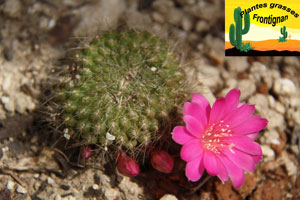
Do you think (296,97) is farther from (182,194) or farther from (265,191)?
(182,194)

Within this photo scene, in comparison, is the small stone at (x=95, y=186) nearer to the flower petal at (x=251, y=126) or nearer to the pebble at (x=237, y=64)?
the flower petal at (x=251, y=126)

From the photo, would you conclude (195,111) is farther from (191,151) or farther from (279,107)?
(279,107)

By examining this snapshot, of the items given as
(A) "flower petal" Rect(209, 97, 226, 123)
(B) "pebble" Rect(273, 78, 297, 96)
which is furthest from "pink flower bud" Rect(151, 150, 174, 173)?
(B) "pebble" Rect(273, 78, 297, 96)

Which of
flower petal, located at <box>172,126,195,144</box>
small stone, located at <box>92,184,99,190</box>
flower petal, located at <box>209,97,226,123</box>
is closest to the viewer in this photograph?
flower petal, located at <box>172,126,195,144</box>

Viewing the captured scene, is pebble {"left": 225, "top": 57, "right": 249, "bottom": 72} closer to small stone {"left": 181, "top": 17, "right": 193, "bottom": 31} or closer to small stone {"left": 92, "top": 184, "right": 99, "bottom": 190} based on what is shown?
small stone {"left": 181, "top": 17, "right": 193, "bottom": 31}

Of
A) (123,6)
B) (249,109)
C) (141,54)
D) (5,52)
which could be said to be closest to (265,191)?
(249,109)

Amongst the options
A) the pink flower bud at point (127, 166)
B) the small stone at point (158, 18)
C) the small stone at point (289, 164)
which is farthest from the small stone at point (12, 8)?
the small stone at point (289, 164)

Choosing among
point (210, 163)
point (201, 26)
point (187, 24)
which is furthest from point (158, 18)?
point (210, 163)
